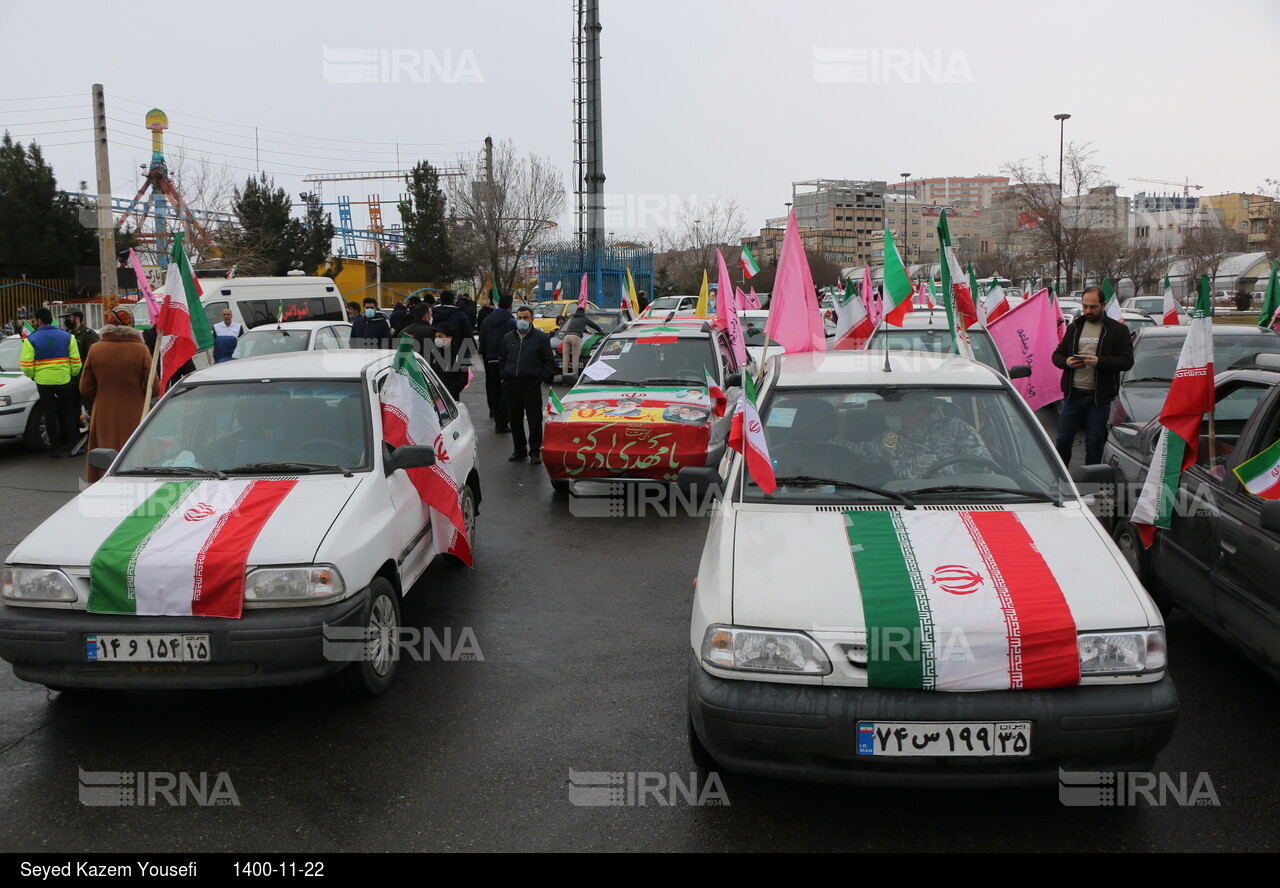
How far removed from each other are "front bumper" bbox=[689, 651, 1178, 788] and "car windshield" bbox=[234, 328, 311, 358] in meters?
11.0

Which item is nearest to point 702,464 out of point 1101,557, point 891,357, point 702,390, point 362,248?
point 702,390

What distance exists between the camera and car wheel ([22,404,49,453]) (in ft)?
40.7

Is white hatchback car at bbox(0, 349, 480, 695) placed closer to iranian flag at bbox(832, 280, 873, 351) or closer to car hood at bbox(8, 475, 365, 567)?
car hood at bbox(8, 475, 365, 567)

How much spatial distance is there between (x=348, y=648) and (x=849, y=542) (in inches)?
90.1

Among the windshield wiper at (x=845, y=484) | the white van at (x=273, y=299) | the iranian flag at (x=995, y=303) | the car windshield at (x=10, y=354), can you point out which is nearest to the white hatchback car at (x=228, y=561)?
the windshield wiper at (x=845, y=484)

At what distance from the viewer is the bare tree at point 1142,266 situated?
43750 millimetres

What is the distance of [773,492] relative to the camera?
171 inches

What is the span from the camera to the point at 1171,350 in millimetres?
11102

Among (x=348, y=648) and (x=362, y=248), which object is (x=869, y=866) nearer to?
(x=348, y=648)

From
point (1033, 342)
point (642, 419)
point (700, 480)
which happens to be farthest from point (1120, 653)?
point (1033, 342)

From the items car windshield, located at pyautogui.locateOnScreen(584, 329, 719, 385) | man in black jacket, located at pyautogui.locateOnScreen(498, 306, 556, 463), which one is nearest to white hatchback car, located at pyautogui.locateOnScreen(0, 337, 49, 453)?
man in black jacket, located at pyautogui.locateOnScreen(498, 306, 556, 463)

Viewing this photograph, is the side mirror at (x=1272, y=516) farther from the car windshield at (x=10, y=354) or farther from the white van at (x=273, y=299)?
the white van at (x=273, y=299)

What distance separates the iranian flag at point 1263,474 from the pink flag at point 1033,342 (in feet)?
19.8

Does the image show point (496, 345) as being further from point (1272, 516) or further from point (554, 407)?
point (1272, 516)
